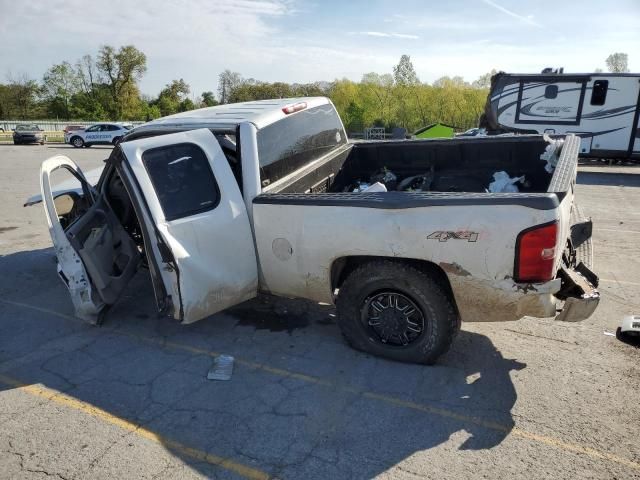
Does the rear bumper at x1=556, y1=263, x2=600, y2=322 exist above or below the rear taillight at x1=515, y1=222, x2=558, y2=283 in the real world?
below

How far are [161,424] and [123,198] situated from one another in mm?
2794

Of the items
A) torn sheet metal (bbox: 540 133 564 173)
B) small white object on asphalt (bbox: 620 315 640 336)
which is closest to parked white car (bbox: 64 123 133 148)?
torn sheet metal (bbox: 540 133 564 173)

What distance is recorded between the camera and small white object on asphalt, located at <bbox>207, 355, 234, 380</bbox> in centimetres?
364

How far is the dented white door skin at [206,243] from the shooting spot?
3643 mm

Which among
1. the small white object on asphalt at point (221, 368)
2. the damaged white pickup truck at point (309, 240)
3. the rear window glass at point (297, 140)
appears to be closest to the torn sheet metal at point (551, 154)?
the damaged white pickup truck at point (309, 240)

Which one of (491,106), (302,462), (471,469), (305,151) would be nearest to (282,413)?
(302,462)

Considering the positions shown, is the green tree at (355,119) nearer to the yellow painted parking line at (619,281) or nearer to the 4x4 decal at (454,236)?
the yellow painted parking line at (619,281)

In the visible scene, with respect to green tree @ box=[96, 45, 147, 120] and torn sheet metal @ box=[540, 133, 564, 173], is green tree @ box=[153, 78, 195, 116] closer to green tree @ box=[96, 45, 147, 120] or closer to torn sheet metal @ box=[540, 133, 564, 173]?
green tree @ box=[96, 45, 147, 120]

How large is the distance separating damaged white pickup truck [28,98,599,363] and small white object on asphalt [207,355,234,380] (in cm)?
39

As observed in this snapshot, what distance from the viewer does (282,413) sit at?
3.20m

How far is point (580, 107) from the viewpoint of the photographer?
52.2ft

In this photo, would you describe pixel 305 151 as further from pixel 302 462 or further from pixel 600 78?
pixel 600 78

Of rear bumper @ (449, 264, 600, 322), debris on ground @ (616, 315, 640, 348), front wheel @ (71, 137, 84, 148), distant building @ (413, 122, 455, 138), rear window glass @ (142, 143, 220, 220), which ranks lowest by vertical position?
front wheel @ (71, 137, 84, 148)

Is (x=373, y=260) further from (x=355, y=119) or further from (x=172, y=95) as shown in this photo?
(x=172, y=95)
